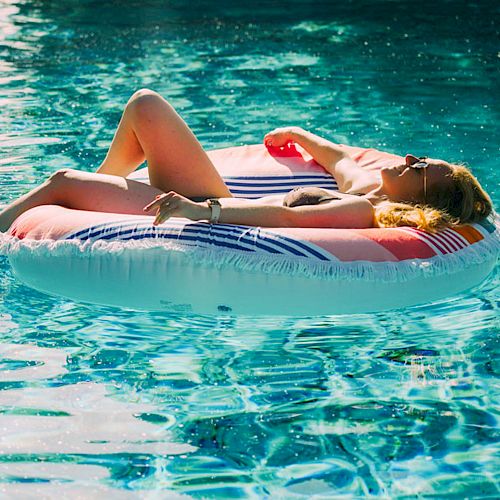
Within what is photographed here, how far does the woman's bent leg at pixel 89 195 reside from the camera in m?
3.99

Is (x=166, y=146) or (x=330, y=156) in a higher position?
(x=166, y=146)

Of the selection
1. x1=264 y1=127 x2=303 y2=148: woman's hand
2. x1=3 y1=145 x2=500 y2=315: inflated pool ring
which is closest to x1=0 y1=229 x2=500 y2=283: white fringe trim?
x1=3 y1=145 x2=500 y2=315: inflated pool ring

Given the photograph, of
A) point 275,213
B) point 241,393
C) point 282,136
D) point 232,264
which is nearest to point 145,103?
point 275,213

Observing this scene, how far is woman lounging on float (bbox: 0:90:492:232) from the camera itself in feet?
12.5

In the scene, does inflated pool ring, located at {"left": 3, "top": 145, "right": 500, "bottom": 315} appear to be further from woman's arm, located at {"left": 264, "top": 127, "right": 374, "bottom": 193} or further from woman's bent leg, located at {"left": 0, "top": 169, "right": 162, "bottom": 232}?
woman's arm, located at {"left": 264, "top": 127, "right": 374, "bottom": 193}

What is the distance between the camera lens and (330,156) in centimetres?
472

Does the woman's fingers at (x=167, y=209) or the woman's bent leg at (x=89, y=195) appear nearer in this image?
the woman's fingers at (x=167, y=209)

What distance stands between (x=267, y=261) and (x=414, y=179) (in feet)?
2.43

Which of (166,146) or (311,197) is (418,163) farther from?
(166,146)

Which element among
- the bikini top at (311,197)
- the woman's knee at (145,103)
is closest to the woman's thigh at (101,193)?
the woman's knee at (145,103)

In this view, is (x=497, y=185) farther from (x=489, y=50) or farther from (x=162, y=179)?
(x=489, y=50)

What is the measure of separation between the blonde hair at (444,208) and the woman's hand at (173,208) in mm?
706

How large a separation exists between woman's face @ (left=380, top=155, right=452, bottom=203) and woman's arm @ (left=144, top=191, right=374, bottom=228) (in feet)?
0.58

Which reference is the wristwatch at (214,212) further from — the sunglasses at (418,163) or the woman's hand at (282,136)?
the woman's hand at (282,136)
